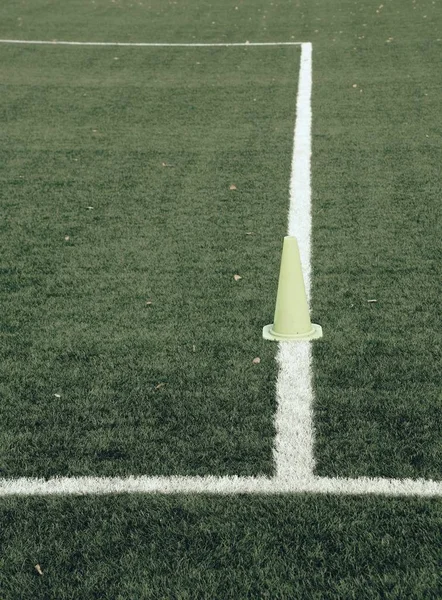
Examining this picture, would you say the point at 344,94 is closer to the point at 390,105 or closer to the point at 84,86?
the point at 390,105

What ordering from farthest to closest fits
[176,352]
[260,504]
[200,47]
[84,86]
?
[200,47], [84,86], [176,352], [260,504]

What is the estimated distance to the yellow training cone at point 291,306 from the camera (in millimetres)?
4531

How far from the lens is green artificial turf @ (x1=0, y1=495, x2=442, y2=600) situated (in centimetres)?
270

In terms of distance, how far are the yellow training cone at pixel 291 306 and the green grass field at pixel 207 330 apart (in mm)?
118

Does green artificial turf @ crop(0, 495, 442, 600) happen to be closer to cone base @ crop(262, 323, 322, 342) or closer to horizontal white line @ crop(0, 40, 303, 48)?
cone base @ crop(262, 323, 322, 342)

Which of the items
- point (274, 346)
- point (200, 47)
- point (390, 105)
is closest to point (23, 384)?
point (274, 346)

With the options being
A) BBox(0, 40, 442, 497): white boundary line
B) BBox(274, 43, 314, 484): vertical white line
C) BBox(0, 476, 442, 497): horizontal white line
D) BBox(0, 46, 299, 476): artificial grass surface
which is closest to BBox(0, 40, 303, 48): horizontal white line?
BBox(0, 46, 299, 476): artificial grass surface

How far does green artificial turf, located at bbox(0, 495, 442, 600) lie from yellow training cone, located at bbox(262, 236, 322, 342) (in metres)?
1.50

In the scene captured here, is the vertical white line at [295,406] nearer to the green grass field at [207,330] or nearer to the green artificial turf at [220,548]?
the green grass field at [207,330]

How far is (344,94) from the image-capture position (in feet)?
37.2

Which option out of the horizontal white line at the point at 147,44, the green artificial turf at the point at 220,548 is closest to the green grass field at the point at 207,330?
the green artificial turf at the point at 220,548

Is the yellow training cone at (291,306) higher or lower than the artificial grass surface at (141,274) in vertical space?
higher

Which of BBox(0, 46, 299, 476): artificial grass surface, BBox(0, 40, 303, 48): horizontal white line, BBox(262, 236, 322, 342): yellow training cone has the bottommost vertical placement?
BBox(0, 40, 303, 48): horizontal white line

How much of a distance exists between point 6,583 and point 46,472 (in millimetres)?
656
